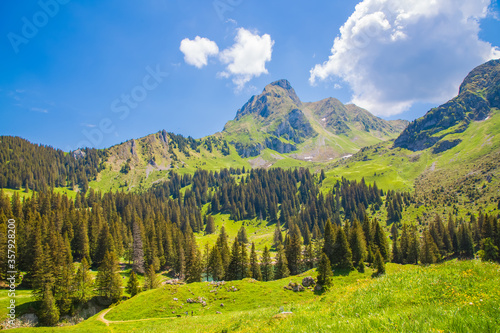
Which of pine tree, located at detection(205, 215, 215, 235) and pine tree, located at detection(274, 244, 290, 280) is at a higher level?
pine tree, located at detection(205, 215, 215, 235)

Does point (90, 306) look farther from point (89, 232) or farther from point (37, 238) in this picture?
point (89, 232)

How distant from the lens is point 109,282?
64750 mm

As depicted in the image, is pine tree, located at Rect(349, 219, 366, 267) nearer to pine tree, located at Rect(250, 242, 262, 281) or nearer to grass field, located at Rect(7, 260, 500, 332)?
pine tree, located at Rect(250, 242, 262, 281)

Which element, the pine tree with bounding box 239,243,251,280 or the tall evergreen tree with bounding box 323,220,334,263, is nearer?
the tall evergreen tree with bounding box 323,220,334,263

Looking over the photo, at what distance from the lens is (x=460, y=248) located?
98.7m

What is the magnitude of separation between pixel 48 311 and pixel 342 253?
78.8 meters

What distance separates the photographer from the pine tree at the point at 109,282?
64.4 m

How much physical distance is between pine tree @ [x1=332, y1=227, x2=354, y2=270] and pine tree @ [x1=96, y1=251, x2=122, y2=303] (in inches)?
2605

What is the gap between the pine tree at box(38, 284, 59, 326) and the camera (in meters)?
51.6

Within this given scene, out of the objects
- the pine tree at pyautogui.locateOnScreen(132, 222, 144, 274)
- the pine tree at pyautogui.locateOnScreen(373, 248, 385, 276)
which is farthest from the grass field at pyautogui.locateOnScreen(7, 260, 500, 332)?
the pine tree at pyautogui.locateOnScreen(132, 222, 144, 274)

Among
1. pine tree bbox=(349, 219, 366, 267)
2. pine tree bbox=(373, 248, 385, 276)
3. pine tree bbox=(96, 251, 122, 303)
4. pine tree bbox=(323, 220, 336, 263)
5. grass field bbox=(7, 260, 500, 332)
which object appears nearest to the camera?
grass field bbox=(7, 260, 500, 332)

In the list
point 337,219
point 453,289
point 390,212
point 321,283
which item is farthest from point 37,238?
point 390,212

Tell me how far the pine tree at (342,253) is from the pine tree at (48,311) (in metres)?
76.5

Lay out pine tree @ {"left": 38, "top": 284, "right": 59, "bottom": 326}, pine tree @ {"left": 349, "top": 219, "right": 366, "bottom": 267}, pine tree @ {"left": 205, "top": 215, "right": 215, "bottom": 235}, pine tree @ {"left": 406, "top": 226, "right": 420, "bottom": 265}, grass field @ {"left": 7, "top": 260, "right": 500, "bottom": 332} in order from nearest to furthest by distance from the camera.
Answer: grass field @ {"left": 7, "top": 260, "right": 500, "bottom": 332}
pine tree @ {"left": 38, "top": 284, "right": 59, "bottom": 326}
pine tree @ {"left": 349, "top": 219, "right": 366, "bottom": 267}
pine tree @ {"left": 406, "top": 226, "right": 420, "bottom": 265}
pine tree @ {"left": 205, "top": 215, "right": 215, "bottom": 235}
